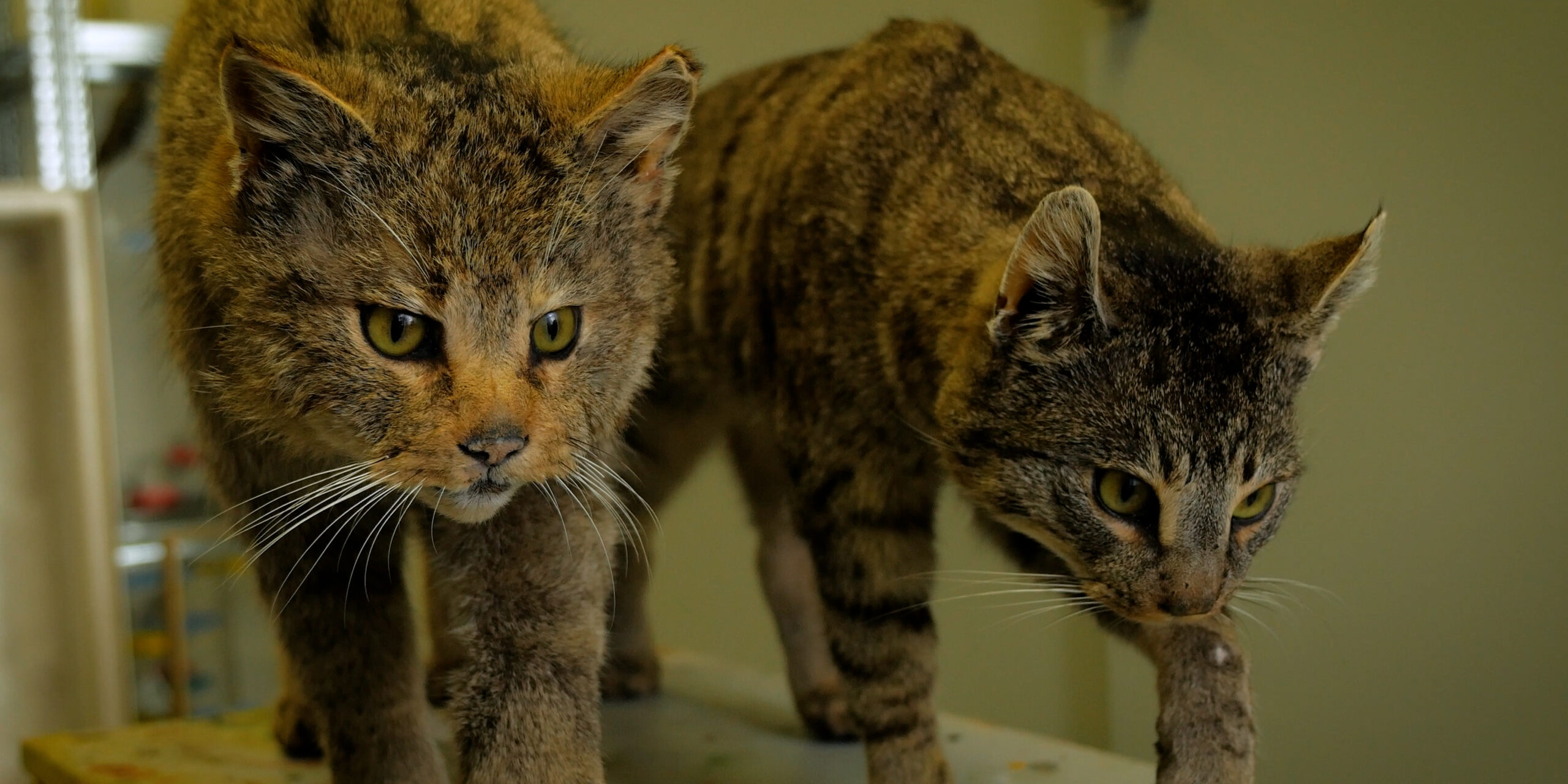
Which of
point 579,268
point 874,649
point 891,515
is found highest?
point 579,268

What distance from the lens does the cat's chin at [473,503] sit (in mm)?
1134

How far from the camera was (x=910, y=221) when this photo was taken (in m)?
1.43

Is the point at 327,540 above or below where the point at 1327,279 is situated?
below

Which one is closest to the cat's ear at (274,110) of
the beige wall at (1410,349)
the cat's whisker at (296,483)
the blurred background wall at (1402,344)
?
the cat's whisker at (296,483)

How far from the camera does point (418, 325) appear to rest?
3.70 ft

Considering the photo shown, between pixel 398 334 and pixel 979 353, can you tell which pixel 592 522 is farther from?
pixel 979 353

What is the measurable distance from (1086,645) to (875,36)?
3.50 ft

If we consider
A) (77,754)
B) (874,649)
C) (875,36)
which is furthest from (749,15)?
(77,754)

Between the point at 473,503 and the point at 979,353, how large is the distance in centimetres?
48

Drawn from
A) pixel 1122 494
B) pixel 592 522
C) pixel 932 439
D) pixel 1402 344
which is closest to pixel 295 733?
pixel 592 522

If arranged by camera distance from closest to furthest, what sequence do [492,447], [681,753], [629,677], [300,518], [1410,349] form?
[492,447]
[300,518]
[1410,349]
[681,753]
[629,677]

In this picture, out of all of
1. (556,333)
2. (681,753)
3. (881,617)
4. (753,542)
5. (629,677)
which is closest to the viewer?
(556,333)

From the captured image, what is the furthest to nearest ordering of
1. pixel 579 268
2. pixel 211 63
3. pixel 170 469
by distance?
pixel 170 469, pixel 211 63, pixel 579 268

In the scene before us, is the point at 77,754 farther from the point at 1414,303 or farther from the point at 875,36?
the point at 1414,303
